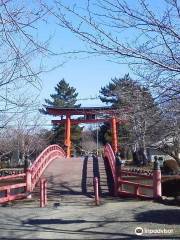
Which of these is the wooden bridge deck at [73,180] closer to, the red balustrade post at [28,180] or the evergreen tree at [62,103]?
the red balustrade post at [28,180]

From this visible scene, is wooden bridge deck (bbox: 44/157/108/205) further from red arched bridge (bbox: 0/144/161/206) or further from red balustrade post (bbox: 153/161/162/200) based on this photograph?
red balustrade post (bbox: 153/161/162/200)

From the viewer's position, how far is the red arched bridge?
18.4 metres

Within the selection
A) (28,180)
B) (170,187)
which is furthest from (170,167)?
(28,180)

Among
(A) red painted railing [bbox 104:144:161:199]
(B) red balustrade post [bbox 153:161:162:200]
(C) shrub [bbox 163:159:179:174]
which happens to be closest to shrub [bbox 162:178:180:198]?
(A) red painted railing [bbox 104:144:161:199]

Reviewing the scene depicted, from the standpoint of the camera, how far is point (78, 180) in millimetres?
25297

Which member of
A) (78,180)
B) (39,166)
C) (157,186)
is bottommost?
(157,186)

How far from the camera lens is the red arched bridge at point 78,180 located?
18.4m

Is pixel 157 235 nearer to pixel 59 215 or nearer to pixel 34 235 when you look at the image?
pixel 34 235

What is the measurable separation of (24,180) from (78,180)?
3.81 metres

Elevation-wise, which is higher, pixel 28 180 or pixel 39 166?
pixel 39 166

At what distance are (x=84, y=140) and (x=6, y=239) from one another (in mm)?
82405

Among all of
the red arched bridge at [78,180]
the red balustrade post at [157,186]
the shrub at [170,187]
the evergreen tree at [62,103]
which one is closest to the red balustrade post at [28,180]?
the red arched bridge at [78,180]

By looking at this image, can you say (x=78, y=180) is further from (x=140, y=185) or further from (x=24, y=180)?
(x=140, y=185)

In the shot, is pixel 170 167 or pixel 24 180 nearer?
pixel 24 180
